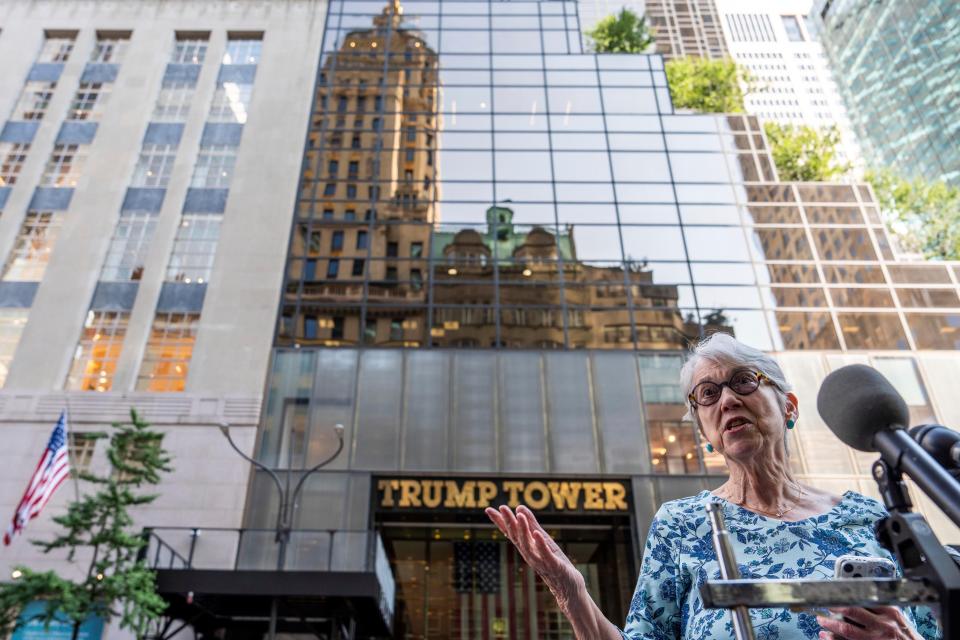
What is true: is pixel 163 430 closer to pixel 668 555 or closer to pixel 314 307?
pixel 314 307

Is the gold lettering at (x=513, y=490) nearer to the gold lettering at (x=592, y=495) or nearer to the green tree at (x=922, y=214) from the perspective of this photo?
the gold lettering at (x=592, y=495)

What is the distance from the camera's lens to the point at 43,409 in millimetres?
22531

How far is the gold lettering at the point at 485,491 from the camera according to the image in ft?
68.2

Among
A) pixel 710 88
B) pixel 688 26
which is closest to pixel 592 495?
pixel 710 88

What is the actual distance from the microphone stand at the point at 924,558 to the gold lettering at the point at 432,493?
20.1 meters

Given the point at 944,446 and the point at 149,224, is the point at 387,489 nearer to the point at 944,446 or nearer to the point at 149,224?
the point at 149,224

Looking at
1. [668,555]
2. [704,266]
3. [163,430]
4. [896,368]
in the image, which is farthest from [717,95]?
[668,555]

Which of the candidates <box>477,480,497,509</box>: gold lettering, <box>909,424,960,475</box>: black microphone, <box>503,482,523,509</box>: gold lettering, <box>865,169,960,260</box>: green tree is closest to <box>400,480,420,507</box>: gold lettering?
<box>477,480,497,509</box>: gold lettering

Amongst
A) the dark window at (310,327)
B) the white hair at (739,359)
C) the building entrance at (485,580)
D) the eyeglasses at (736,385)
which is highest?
the dark window at (310,327)

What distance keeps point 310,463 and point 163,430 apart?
5.58 m

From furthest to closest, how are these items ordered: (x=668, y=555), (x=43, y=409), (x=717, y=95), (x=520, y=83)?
(x=717, y=95) → (x=520, y=83) → (x=43, y=409) → (x=668, y=555)

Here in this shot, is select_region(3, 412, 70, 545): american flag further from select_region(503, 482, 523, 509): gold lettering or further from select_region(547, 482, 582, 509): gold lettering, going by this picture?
select_region(547, 482, 582, 509): gold lettering

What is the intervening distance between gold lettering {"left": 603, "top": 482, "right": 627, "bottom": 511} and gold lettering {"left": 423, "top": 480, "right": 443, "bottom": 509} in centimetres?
564

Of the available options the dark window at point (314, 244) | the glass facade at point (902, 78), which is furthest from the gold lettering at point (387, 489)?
the glass facade at point (902, 78)
